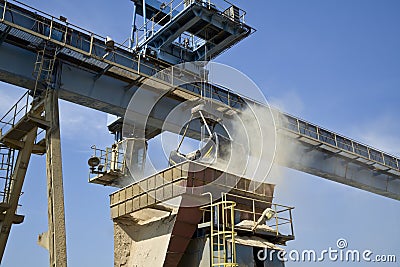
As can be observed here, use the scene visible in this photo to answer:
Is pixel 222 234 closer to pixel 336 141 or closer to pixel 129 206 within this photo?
pixel 129 206

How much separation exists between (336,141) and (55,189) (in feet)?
44.1

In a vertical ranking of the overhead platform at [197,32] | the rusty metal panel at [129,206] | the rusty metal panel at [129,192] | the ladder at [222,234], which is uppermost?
the overhead platform at [197,32]

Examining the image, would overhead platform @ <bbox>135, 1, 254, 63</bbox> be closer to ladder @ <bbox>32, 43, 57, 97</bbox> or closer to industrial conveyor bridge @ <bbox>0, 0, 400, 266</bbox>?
industrial conveyor bridge @ <bbox>0, 0, 400, 266</bbox>

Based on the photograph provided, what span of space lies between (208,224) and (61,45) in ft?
21.2

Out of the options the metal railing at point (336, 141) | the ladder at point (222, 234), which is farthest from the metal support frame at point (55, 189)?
the metal railing at point (336, 141)

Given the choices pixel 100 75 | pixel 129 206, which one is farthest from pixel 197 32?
pixel 129 206

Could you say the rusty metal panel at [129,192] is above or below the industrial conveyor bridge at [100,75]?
below

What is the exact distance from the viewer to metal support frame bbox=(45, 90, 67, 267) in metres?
10.7

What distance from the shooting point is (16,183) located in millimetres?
13750

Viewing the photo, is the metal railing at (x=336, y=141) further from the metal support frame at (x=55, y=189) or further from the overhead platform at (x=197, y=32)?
the metal support frame at (x=55, y=189)

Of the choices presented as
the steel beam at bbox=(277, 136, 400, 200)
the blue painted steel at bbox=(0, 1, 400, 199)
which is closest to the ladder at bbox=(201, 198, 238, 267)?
the blue painted steel at bbox=(0, 1, 400, 199)

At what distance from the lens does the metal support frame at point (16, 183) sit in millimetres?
13508

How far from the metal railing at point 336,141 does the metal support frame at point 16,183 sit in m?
9.30

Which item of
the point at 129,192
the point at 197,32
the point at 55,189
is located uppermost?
the point at 197,32
